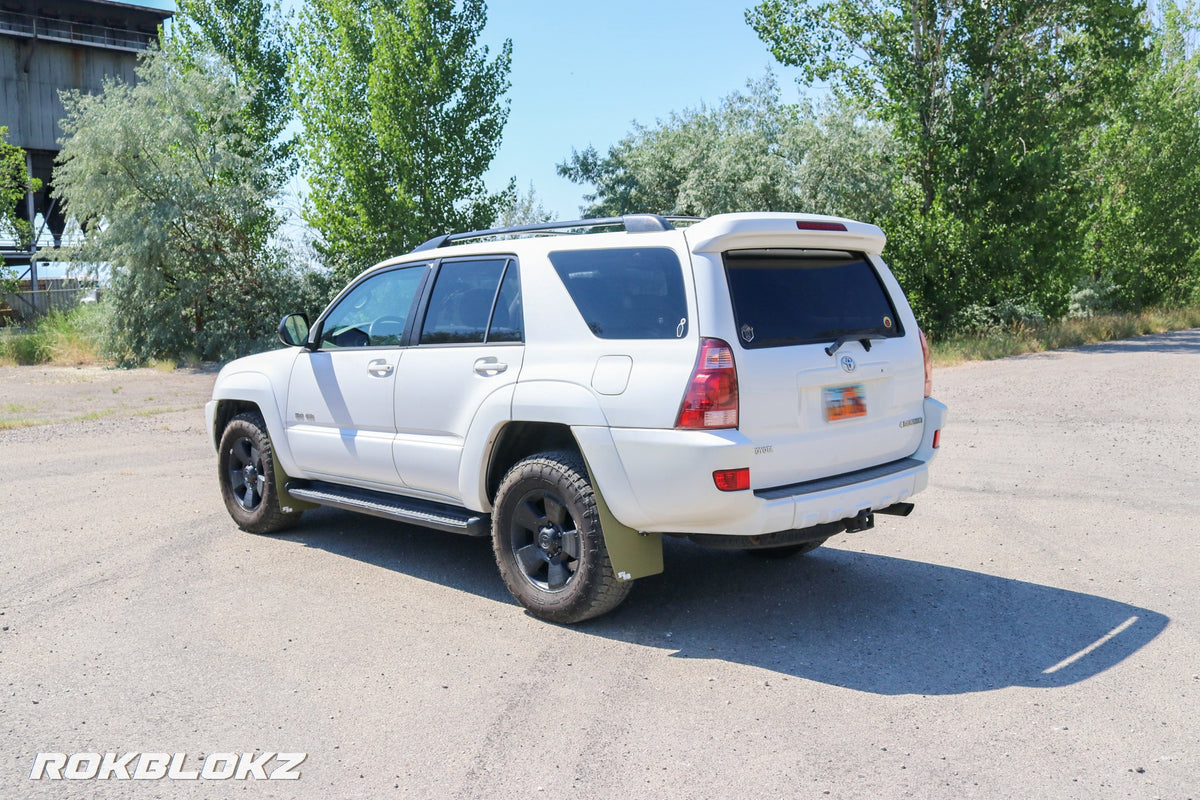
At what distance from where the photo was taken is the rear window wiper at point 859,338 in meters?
4.98

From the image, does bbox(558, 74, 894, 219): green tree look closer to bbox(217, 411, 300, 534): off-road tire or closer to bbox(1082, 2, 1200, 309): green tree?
bbox(1082, 2, 1200, 309): green tree

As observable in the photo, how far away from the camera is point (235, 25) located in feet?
100

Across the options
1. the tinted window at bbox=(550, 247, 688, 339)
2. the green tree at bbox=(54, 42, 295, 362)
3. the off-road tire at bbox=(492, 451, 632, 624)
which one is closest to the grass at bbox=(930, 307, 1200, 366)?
the tinted window at bbox=(550, 247, 688, 339)

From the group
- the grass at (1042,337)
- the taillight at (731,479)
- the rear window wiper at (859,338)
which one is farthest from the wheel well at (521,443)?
the grass at (1042,337)

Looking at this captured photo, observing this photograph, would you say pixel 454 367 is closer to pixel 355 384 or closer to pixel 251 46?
pixel 355 384

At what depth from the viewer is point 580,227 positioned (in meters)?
5.69

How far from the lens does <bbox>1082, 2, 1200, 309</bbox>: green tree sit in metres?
32.7

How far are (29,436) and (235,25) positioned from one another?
859 inches

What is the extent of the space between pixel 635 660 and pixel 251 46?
30966 millimetres

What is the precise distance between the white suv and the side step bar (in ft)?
0.05

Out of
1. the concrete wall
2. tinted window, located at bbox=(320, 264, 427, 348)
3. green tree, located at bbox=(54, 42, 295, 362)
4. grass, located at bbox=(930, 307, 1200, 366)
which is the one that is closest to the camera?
tinted window, located at bbox=(320, 264, 427, 348)

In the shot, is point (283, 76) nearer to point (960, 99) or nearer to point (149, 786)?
point (960, 99)

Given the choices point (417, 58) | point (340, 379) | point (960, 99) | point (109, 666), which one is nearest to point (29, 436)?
point (340, 379)

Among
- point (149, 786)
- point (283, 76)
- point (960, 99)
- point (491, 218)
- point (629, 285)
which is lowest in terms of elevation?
point (149, 786)
